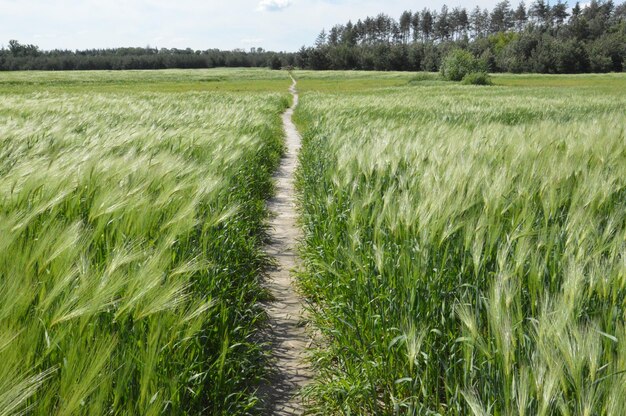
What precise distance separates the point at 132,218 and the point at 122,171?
970mm

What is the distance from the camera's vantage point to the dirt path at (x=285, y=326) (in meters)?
2.37

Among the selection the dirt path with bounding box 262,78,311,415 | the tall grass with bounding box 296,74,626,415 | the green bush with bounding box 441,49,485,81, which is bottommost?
the dirt path with bounding box 262,78,311,415

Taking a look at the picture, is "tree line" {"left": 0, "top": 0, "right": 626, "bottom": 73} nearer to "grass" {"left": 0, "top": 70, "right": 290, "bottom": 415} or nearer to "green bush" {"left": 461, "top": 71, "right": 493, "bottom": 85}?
"green bush" {"left": 461, "top": 71, "right": 493, "bottom": 85}

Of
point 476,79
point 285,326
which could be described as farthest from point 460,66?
point 285,326

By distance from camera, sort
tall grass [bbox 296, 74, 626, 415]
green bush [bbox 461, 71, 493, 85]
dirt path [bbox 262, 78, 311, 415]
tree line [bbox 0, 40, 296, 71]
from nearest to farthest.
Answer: tall grass [bbox 296, 74, 626, 415] → dirt path [bbox 262, 78, 311, 415] → green bush [bbox 461, 71, 493, 85] → tree line [bbox 0, 40, 296, 71]

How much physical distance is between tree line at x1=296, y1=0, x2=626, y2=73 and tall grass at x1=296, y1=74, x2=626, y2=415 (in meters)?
70.0

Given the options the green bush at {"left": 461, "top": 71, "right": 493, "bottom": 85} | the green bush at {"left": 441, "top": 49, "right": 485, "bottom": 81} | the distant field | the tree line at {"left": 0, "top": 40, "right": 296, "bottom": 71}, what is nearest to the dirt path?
the distant field

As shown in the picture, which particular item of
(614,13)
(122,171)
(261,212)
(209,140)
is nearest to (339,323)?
(122,171)

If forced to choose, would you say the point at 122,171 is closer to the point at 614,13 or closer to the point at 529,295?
the point at 529,295

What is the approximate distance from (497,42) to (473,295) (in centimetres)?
11108

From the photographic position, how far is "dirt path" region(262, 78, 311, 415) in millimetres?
2373

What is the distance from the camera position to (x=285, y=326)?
3.09 metres

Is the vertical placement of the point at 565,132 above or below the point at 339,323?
above

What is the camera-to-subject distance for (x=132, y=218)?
2545mm
